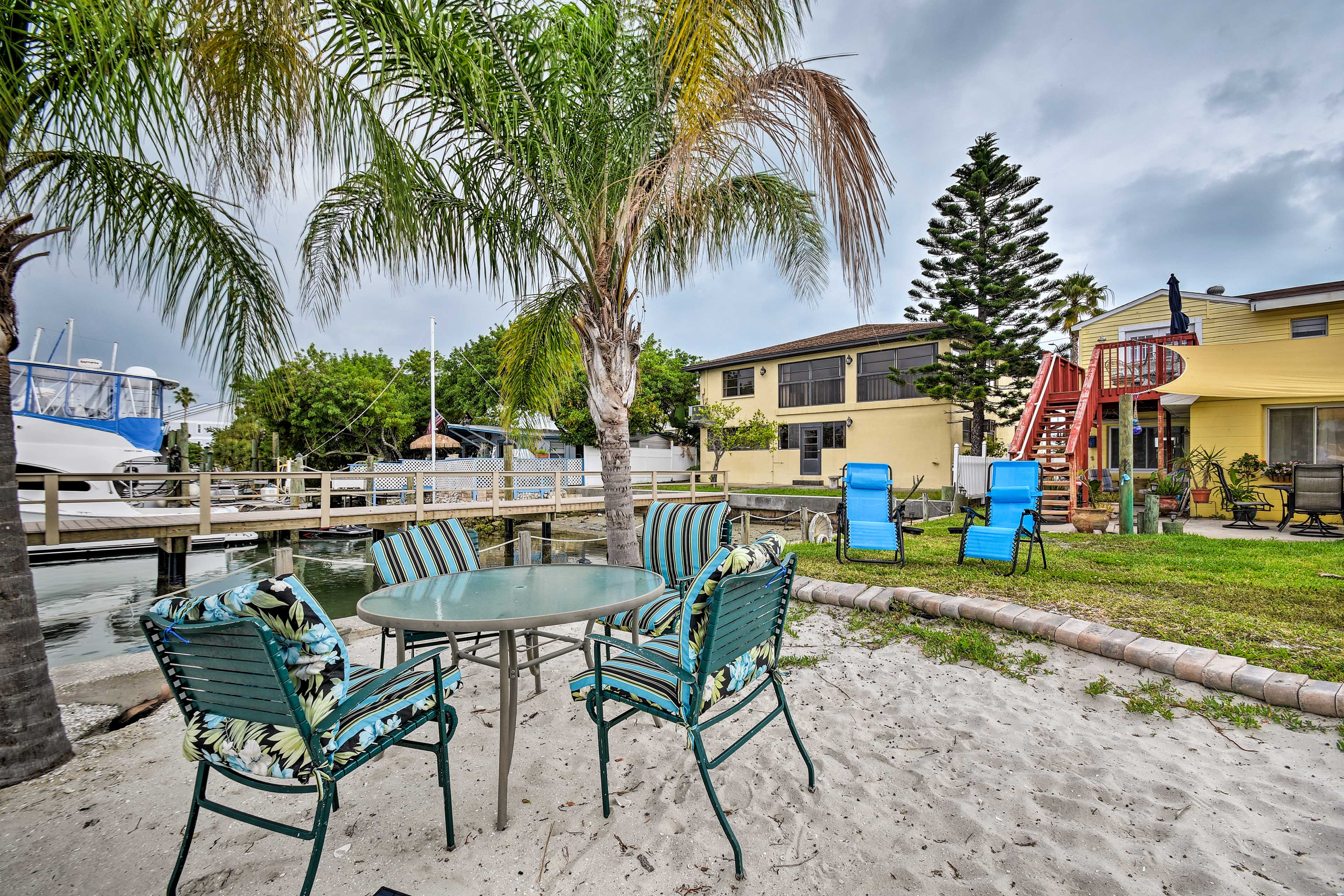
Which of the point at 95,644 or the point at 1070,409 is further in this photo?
the point at 1070,409

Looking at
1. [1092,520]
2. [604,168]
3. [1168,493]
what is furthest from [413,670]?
[1168,493]

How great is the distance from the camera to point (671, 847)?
179 centimetres

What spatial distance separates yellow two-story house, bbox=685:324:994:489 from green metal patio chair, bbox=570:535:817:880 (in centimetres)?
1665

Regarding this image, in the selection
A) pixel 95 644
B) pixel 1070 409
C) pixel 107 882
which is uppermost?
pixel 1070 409

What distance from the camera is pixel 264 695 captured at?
149 centimetres

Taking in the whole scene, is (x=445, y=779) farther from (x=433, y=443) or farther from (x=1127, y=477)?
(x=433, y=443)

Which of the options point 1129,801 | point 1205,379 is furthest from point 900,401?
point 1129,801

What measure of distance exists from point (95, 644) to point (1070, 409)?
17.4 m

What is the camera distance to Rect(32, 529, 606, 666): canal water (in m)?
7.48

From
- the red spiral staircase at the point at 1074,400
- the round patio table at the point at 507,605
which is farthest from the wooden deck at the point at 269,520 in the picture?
the red spiral staircase at the point at 1074,400

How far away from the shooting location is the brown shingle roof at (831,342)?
18.8 m

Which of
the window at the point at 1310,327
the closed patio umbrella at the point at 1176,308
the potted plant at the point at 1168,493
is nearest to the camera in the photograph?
the potted plant at the point at 1168,493

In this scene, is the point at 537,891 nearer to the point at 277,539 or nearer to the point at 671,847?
the point at 671,847

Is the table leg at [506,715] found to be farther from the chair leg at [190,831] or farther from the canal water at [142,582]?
the canal water at [142,582]
